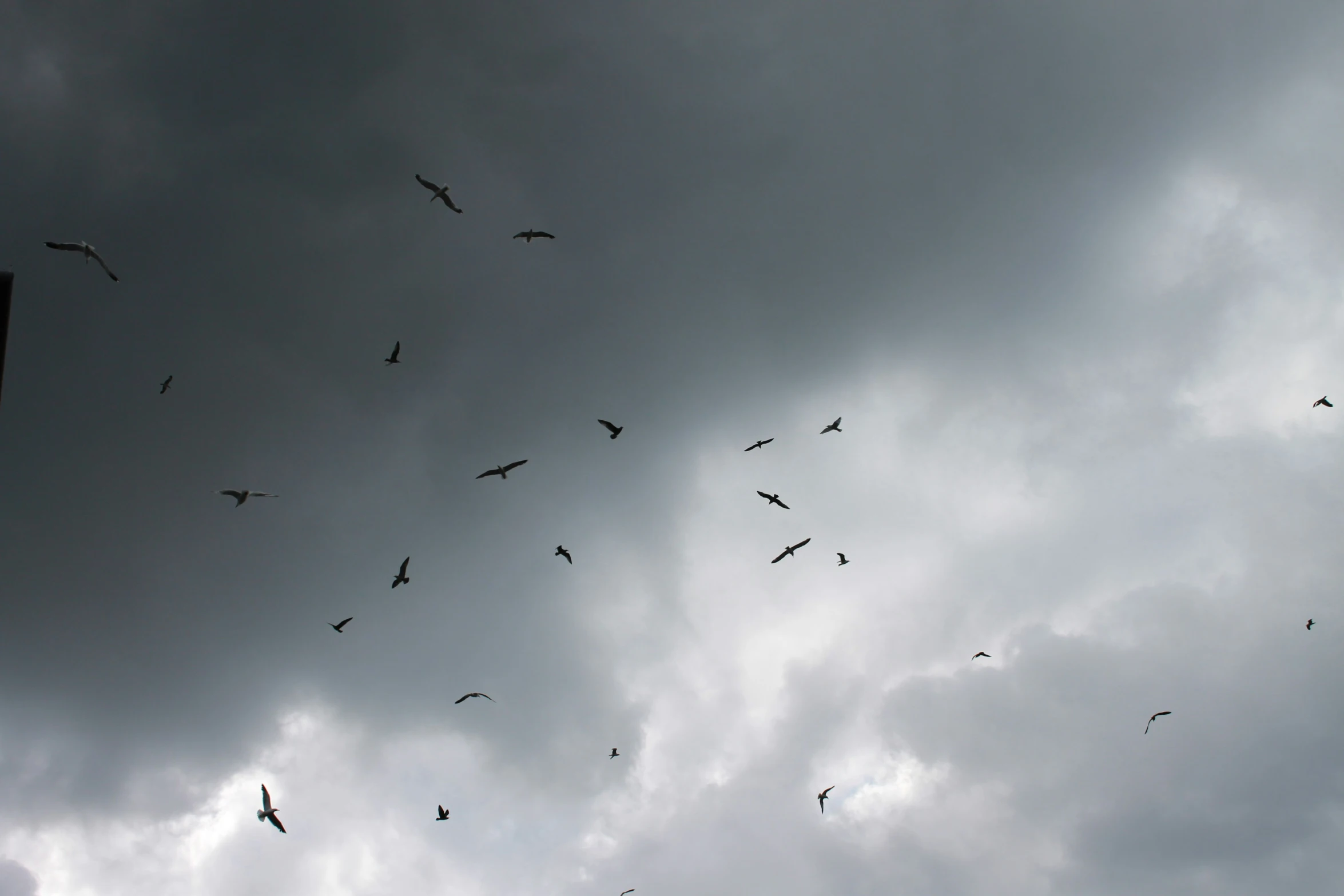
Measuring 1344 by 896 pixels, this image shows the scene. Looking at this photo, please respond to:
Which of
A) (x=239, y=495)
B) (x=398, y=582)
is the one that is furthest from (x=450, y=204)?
(x=398, y=582)

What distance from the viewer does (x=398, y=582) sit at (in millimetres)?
102562

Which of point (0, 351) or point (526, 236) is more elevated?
point (0, 351)

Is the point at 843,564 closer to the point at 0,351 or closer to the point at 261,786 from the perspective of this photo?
the point at 261,786

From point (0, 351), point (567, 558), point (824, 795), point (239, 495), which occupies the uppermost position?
point (0, 351)

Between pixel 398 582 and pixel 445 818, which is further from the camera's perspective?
pixel 398 582

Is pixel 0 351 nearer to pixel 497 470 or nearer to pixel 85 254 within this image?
pixel 85 254

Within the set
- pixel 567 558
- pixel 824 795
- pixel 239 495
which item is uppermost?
pixel 239 495

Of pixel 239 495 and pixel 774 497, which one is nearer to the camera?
pixel 239 495

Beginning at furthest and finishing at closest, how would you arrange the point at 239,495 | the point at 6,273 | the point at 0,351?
1. the point at 239,495
2. the point at 6,273
3. the point at 0,351

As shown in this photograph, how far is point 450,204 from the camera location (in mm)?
97312

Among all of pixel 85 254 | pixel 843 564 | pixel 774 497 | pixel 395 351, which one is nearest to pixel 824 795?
pixel 843 564

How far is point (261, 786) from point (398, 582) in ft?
106

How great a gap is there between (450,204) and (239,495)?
4362 centimetres

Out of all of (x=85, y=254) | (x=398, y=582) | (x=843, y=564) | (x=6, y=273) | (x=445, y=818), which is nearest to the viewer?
(x=6, y=273)
